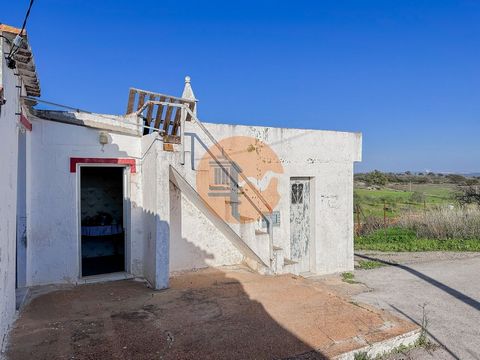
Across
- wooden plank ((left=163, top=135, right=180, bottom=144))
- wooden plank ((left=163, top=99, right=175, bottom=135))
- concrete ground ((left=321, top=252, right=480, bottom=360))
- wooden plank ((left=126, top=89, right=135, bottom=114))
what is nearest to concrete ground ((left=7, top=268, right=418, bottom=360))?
concrete ground ((left=321, top=252, right=480, bottom=360))

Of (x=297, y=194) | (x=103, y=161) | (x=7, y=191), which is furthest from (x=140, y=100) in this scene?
(x=297, y=194)

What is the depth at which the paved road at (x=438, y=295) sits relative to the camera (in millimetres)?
5555

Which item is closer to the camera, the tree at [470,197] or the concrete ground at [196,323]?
the concrete ground at [196,323]

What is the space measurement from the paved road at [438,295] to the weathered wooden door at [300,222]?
1723mm

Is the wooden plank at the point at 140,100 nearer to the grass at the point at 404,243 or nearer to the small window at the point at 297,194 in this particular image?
the small window at the point at 297,194

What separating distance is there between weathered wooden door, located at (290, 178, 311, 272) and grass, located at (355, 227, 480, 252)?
612 centimetres

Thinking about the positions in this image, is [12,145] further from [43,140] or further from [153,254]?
[153,254]

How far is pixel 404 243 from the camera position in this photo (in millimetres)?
14938

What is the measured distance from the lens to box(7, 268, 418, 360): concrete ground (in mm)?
4008

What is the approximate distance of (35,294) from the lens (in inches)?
231

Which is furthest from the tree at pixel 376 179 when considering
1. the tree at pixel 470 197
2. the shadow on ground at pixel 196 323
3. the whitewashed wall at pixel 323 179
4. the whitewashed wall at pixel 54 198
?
the whitewashed wall at pixel 54 198

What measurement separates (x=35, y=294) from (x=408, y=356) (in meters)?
5.92

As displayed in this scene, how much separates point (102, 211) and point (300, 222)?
18.6 feet

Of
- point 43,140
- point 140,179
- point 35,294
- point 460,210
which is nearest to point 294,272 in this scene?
point 140,179
